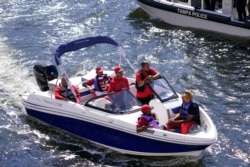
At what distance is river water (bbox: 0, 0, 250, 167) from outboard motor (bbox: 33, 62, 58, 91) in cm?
102

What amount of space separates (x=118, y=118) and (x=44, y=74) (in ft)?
11.9

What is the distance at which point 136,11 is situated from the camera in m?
25.1

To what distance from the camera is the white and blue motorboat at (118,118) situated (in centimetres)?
1315

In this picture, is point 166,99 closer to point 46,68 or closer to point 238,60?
point 46,68

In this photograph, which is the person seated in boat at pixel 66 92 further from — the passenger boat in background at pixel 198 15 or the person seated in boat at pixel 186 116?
the passenger boat in background at pixel 198 15

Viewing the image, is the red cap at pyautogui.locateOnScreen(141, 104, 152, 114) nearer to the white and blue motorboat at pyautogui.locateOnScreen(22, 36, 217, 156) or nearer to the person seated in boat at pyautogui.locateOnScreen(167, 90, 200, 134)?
the white and blue motorboat at pyautogui.locateOnScreen(22, 36, 217, 156)

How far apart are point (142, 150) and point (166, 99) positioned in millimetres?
1417

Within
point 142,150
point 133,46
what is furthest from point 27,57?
point 142,150

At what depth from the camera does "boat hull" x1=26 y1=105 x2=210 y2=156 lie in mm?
13234

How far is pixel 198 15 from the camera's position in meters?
22.2

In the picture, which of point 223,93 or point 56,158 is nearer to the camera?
point 56,158

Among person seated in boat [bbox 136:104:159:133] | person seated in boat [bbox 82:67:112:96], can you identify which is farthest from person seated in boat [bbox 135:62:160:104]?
person seated in boat [bbox 136:104:159:133]

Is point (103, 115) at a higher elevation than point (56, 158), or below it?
higher

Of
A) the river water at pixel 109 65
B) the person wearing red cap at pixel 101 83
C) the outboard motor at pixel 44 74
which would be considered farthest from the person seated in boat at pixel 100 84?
the outboard motor at pixel 44 74
